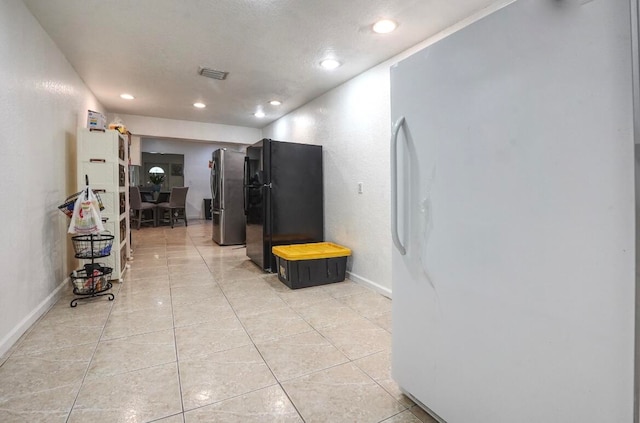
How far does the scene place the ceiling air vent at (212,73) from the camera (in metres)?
3.25

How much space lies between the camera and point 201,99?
4305mm

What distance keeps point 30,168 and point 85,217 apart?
1.76 ft

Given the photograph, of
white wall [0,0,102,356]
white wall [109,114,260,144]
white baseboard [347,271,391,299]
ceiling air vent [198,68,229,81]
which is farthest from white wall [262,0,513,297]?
white wall [0,0,102,356]

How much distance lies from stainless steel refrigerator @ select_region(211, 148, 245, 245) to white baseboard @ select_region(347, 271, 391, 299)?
8.75ft

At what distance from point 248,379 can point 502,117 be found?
1.63 m

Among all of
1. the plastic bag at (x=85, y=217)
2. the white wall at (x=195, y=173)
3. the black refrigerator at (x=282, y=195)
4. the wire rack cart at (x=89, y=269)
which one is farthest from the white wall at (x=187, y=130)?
the white wall at (x=195, y=173)

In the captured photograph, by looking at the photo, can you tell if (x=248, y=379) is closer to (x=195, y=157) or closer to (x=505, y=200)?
(x=505, y=200)

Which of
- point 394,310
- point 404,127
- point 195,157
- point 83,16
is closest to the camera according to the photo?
point 404,127

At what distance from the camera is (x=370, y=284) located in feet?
10.5

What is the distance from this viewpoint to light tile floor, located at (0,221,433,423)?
54.7 inches

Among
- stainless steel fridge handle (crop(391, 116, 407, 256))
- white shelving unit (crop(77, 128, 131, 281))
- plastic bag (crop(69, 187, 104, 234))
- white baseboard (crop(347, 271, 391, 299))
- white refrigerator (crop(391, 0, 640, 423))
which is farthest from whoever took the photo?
white shelving unit (crop(77, 128, 131, 281))

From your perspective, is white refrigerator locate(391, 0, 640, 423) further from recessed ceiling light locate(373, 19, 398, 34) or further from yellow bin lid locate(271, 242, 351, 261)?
yellow bin lid locate(271, 242, 351, 261)

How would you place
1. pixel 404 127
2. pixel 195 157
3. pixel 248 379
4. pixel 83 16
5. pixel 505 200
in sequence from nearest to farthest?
pixel 505 200 → pixel 404 127 → pixel 248 379 → pixel 83 16 → pixel 195 157

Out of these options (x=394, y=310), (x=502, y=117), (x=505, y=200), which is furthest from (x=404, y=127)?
(x=394, y=310)
